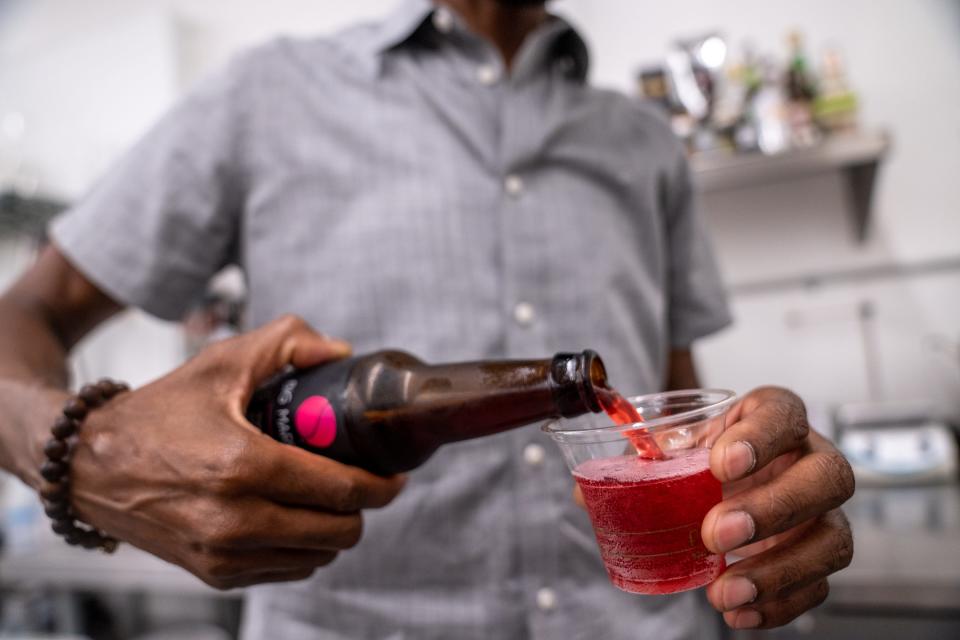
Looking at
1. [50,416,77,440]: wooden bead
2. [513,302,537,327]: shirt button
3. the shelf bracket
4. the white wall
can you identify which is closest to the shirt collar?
[513,302,537,327]: shirt button

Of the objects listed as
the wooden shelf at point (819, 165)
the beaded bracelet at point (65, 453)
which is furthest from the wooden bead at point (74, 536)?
the wooden shelf at point (819, 165)

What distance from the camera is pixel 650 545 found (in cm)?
46

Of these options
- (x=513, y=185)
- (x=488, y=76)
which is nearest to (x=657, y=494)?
(x=513, y=185)

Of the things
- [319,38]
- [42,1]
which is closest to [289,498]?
[319,38]

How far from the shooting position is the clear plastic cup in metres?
0.45

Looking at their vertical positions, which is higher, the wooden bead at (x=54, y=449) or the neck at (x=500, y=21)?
the neck at (x=500, y=21)

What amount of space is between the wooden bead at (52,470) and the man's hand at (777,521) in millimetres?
533

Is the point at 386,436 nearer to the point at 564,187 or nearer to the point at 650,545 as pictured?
the point at 650,545

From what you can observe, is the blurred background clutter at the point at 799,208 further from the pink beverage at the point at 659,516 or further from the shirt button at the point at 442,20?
the pink beverage at the point at 659,516

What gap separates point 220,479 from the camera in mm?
516

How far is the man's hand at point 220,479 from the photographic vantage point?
1.72 ft

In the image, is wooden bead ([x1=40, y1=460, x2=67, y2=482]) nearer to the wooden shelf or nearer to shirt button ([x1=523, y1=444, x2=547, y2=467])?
shirt button ([x1=523, y1=444, x2=547, y2=467])

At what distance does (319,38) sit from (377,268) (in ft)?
1.35

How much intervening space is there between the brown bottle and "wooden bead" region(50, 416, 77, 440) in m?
0.15
